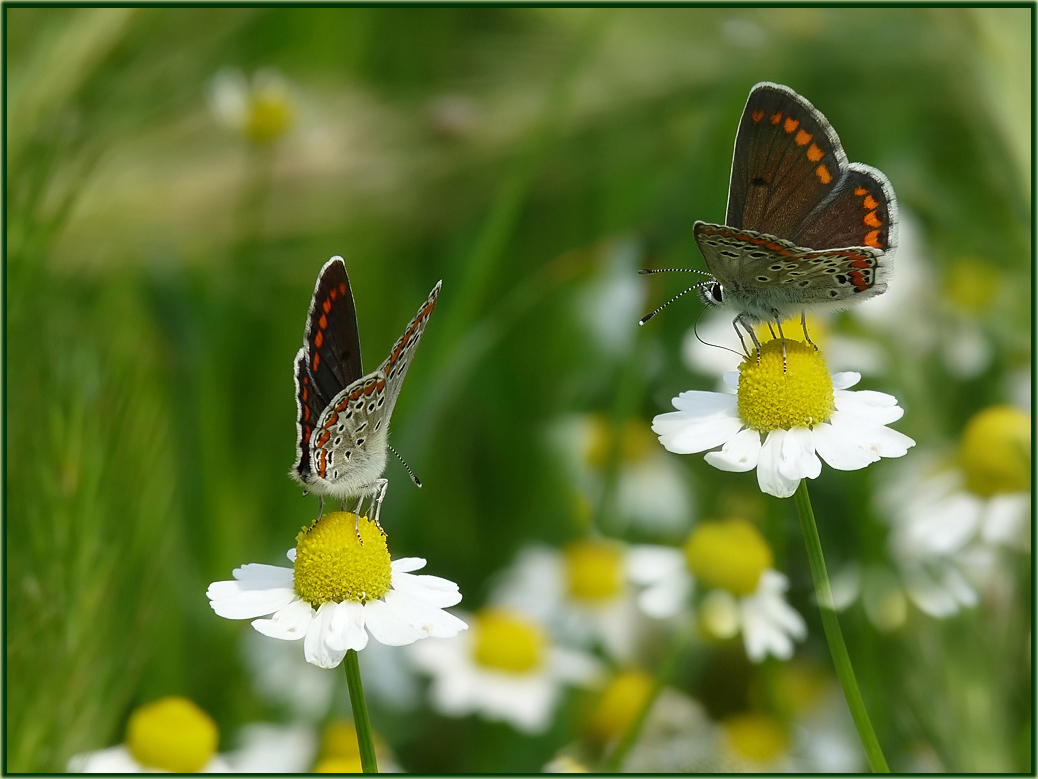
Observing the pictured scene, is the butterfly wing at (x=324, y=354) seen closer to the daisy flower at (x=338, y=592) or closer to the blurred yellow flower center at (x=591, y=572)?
the daisy flower at (x=338, y=592)

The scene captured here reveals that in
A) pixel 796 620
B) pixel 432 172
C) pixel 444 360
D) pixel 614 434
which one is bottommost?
pixel 796 620

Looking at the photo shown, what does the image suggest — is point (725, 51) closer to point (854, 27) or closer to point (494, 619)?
point (854, 27)

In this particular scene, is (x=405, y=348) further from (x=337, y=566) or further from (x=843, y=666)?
(x=843, y=666)

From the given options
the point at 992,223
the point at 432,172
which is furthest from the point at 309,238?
the point at 992,223

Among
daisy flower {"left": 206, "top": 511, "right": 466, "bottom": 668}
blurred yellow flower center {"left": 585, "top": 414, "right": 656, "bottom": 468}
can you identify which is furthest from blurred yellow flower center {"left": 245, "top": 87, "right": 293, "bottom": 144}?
daisy flower {"left": 206, "top": 511, "right": 466, "bottom": 668}

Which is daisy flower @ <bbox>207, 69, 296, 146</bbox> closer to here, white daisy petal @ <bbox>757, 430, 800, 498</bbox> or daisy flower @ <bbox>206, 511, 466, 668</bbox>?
daisy flower @ <bbox>206, 511, 466, 668</bbox>

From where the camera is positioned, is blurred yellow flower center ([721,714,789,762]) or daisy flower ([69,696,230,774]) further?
blurred yellow flower center ([721,714,789,762])

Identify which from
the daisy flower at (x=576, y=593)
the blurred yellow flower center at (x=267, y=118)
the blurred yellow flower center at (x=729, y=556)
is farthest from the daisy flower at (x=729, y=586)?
the blurred yellow flower center at (x=267, y=118)
